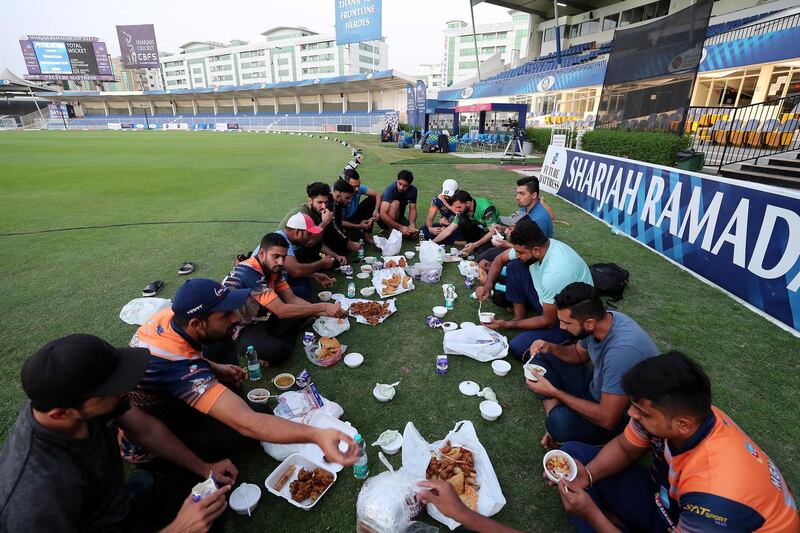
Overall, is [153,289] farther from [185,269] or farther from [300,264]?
[300,264]

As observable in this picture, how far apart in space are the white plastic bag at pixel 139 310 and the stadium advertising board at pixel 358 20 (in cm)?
3857

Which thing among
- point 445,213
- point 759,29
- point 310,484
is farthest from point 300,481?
point 759,29

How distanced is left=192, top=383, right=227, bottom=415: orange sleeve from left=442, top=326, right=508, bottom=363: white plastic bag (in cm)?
233

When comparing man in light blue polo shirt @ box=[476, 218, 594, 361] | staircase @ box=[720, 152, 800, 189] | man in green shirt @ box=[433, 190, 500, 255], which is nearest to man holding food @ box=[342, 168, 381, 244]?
man in green shirt @ box=[433, 190, 500, 255]

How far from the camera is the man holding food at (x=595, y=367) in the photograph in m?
2.51

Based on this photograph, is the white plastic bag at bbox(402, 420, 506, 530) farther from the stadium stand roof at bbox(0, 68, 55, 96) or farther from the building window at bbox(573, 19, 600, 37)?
the stadium stand roof at bbox(0, 68, 55, 96)

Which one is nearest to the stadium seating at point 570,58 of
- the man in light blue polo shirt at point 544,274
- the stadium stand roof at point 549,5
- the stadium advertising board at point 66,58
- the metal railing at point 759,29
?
the stadium stand roof at point 549,5

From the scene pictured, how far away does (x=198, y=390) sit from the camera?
228 cm

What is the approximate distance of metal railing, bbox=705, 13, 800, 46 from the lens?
50.5ft

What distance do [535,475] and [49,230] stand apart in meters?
10.4

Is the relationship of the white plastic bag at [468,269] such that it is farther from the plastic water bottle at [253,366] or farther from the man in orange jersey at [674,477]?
the man in orange jersey at [674,477]

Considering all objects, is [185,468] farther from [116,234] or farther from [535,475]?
[116,234]

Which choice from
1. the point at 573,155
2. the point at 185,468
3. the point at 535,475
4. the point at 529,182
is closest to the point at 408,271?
the point at 529,182

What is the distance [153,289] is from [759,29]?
25.9 meters
